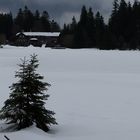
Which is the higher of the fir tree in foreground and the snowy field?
the fir tree in foreground

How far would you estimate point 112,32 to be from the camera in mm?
96250

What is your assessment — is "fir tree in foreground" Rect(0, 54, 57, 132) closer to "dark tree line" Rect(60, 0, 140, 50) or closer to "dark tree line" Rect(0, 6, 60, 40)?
"dark tree line" Rect(60, 0, 140, 50)

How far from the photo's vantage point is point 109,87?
2112 cm

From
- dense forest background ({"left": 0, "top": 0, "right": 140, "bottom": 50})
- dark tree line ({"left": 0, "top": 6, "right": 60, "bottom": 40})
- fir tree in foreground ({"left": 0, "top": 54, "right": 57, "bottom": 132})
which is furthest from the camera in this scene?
dark tree line ({"left": 0, "top": 6, "right": 60, "bottom": 40})

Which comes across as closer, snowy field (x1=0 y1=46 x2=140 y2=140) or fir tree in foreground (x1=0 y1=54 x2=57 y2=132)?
snowy field (x1=0 y1=46 x2=140 y2=140)

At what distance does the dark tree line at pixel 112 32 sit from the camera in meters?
87.4

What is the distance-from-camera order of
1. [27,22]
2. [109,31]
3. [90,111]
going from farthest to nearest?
[27,22] → [109,31] → [90,111]

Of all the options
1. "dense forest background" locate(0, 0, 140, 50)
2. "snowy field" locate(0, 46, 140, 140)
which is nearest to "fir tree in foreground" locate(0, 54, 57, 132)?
"snowy field" locate(0, 46, 140, 140)

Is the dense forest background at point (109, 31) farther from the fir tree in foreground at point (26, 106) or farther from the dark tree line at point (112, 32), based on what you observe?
the fir tree in foreground at point (26, 106)

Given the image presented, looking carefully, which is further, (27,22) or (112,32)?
(27,22)

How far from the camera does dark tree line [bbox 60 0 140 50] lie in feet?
287

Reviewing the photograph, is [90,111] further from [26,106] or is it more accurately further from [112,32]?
[112,32]

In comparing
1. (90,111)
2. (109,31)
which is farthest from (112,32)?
(90,111)

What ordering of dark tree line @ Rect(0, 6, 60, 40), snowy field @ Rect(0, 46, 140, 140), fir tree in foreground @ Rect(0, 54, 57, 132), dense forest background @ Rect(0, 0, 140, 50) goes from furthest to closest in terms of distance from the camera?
dark tree line @ Rect(0, 6, 60, 40) → dense forest background @ Rect(0, 0, 140, 50) → fir tree in foreground @ Rect(0, 54, 57, 132) → snowy field @ Rect(0, 46, 140, 140)
